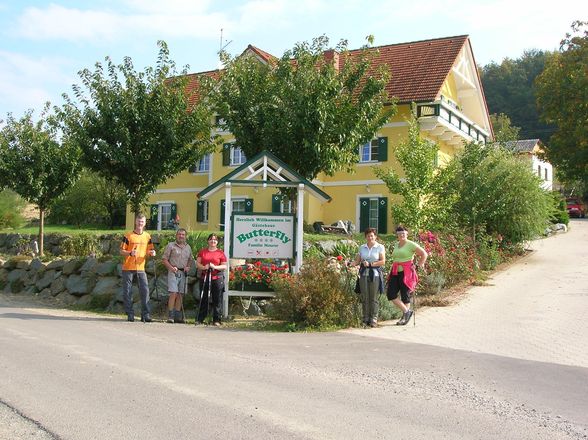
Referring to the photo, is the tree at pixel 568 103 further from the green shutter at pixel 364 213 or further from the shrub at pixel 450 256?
the shrub at pixel 450 256

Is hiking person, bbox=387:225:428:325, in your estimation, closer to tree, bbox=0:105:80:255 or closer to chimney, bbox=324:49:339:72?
chimney, bbox=324:49:339:72

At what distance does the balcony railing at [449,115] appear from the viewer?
2730 centimetres

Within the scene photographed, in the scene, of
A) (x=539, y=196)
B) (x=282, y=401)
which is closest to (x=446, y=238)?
(x=539, y=196)

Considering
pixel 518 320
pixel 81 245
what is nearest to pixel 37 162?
pixel 81 245

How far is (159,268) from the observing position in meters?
13.4

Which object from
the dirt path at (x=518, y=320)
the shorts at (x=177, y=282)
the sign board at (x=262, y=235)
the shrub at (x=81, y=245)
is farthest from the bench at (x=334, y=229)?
the shorts at (x=177, y=282)

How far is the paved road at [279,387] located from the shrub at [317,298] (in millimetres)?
720

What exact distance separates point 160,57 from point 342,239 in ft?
21.8

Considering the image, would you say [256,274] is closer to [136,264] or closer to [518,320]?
[136,264]

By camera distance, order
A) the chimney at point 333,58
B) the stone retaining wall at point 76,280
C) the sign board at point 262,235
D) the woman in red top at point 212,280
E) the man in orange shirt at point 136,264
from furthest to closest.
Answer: the chimney at point 333,58 < the stone retaining wall at point 76,280 < the sign board at point 262,235 < the man in orange shirt at point 136,264 < the woman in red top at point 212,280

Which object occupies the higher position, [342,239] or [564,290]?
[342,239]

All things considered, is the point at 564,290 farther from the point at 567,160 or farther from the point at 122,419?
the point at 567,160

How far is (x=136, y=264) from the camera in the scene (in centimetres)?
1175

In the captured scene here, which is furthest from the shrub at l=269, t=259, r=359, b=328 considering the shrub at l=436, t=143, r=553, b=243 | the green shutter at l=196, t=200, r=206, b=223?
the green shutter at l=196, t=200, r=206, b=223
